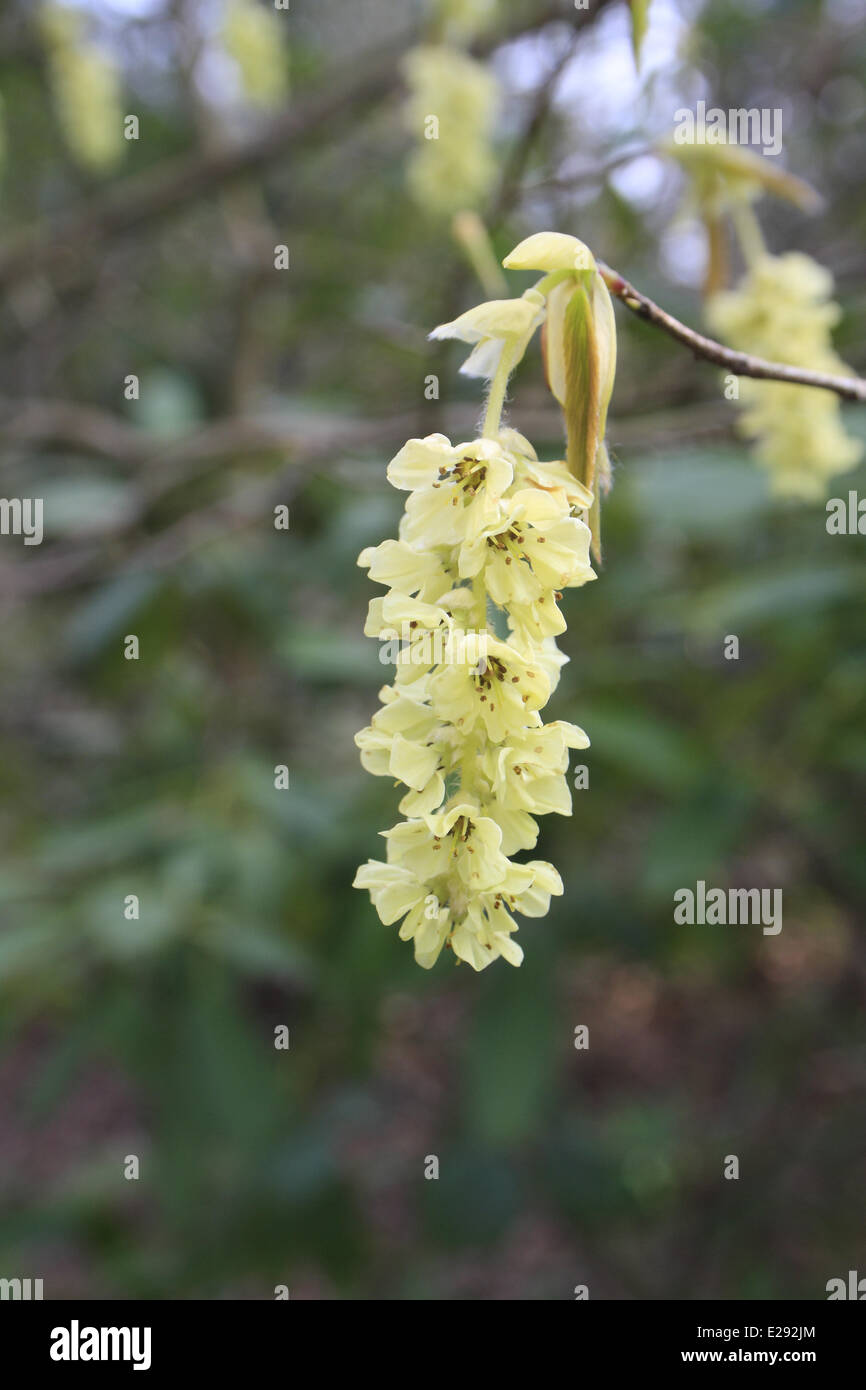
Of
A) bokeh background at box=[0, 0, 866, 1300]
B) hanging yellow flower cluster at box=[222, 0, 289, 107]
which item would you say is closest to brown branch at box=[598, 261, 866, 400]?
bokeh background at box=[0, 0, 866, 1300]

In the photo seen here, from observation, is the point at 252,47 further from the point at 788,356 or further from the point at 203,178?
the point at 788,356

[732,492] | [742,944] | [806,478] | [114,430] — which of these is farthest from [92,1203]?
[806,478]

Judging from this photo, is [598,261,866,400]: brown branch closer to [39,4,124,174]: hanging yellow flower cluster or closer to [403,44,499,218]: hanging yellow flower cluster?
[403,44,499,218]: hanging yellow flower cluster

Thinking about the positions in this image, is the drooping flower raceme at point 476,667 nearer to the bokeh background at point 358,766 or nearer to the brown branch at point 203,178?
the bokeh background at point 358,766

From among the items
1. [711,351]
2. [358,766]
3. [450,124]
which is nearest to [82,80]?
[450,124]

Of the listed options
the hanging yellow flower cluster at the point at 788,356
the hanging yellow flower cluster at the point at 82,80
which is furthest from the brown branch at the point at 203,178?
the hanging yellow flower cluster at the point at 788,356
